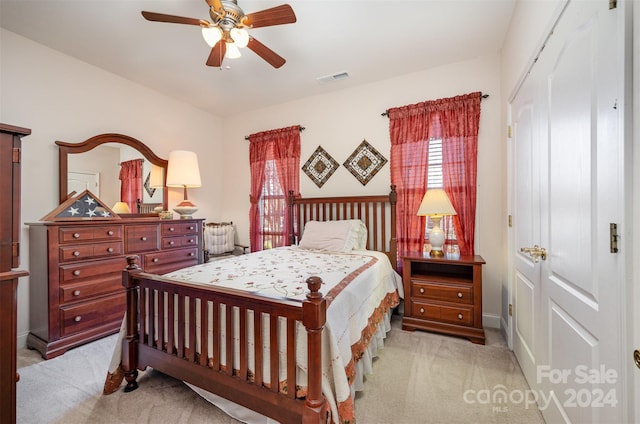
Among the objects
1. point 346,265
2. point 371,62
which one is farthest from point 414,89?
point 346,265

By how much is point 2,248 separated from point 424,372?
2.58 metres

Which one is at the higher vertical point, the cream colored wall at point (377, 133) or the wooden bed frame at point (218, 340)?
the cream colored wall at point (377, 133)

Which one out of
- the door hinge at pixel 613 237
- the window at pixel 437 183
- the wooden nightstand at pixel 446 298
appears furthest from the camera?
the window at pixel 437 183

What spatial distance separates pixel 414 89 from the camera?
3014mm

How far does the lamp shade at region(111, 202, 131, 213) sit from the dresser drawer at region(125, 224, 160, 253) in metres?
0.48

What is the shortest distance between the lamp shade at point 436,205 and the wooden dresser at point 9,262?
2.76 metres

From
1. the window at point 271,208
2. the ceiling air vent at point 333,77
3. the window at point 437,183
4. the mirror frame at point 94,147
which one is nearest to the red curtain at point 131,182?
the mirror frame at point 94,147

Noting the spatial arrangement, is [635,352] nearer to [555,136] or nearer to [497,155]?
[555,136]

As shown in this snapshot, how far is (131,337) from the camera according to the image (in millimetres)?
1740

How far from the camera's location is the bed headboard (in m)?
2.95

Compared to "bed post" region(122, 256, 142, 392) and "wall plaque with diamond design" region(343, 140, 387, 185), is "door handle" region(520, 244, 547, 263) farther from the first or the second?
"bed post" region(122, 256, 142, 392)

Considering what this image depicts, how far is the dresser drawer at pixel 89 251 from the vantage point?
2.25 m

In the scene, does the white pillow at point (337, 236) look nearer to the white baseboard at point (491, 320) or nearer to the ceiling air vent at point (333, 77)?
the white baseboard at point (491, 320)

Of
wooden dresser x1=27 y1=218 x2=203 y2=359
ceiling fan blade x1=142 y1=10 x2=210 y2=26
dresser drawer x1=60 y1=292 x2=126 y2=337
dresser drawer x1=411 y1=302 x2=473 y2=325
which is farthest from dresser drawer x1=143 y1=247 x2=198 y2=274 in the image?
dresser drawer x1=411 y1=302 x2=473 y2=325
